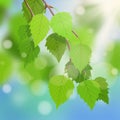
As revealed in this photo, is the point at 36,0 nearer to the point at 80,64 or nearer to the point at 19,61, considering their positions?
the point at 80,64

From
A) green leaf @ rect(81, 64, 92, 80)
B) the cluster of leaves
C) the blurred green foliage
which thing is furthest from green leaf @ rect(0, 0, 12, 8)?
green leaf @ rect(81, 64, 92, 80)

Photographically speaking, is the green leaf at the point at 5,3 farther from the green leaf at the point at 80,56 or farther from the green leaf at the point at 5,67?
the green leaf at the point at 80,56

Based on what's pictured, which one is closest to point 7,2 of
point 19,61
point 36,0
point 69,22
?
point 19,61

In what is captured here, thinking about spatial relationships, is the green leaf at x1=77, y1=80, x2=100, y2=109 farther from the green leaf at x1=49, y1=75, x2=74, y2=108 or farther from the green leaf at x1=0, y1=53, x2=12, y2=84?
the green leaf at x1=0, y1=53, x2=12, y2=84

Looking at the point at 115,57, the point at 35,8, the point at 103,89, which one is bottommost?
the point at 115,57

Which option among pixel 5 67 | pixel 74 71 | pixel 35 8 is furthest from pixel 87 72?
pixel 5 67

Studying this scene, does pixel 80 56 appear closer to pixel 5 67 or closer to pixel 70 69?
pixel 70 69

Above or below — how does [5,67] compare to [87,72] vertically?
below
